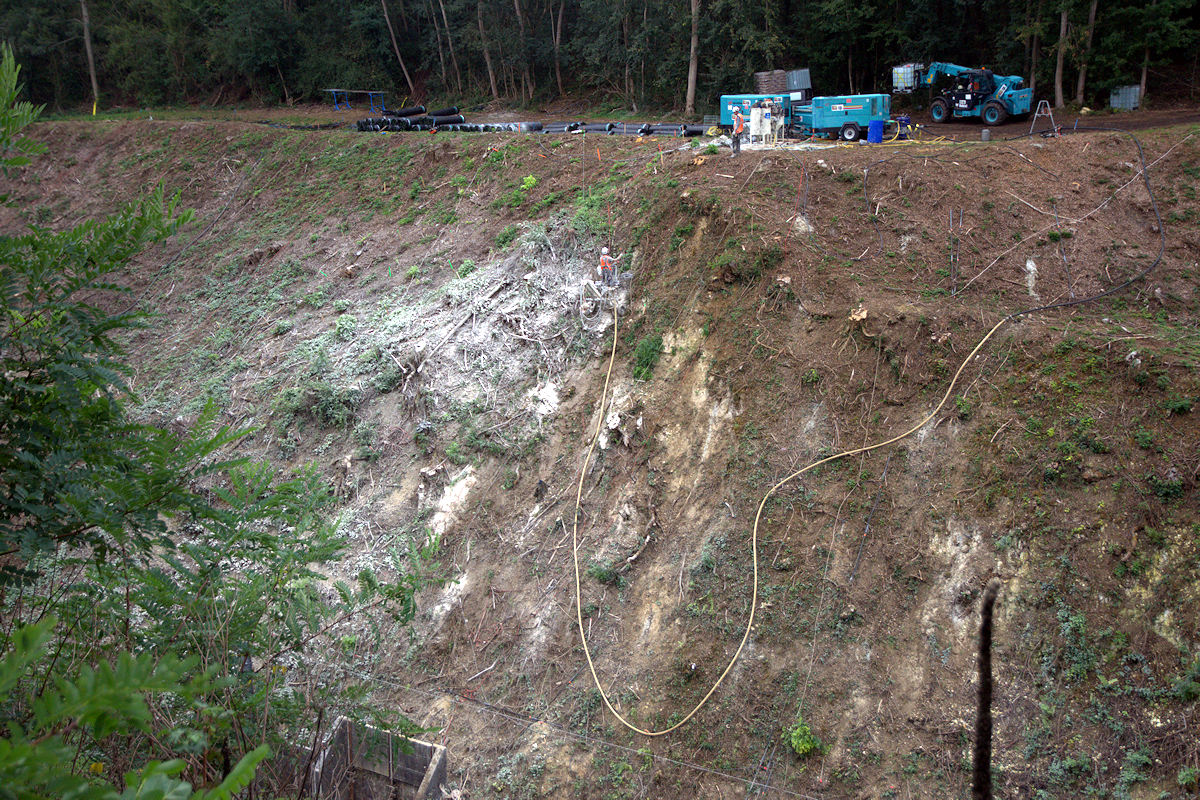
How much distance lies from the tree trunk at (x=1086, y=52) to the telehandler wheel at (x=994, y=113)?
2.02m

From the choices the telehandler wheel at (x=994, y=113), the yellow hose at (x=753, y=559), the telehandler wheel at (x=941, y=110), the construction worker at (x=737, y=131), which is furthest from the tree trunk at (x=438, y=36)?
the yellow hose at (x=753, y=559)

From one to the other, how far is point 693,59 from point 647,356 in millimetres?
16247

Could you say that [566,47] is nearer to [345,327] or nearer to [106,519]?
[345,327]

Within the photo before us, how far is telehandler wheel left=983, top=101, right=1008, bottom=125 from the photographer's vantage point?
58.1 ft

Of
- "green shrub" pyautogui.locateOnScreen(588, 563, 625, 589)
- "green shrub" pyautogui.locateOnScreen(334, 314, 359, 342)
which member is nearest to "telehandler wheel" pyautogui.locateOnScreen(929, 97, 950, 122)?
"green shrub" pyautogui.locateOnScreen(334, 314, 359, 342)

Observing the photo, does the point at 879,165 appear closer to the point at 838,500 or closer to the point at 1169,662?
the point at 838,500

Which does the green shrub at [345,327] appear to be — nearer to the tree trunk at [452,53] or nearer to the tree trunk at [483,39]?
the tree trunk at [483,39]

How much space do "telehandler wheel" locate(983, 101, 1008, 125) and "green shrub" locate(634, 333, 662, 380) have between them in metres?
12.9

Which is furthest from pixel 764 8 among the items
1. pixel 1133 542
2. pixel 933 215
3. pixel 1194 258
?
pixel 1133 542

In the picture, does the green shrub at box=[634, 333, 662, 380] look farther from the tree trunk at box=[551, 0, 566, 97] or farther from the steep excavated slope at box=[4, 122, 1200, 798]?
the tree trunk at box=[551, 0, 566, 97]

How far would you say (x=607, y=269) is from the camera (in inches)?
477

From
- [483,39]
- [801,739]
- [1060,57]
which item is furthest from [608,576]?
[483,39]

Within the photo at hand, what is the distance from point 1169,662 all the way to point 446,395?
9.92m

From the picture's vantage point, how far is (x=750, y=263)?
415 inches
